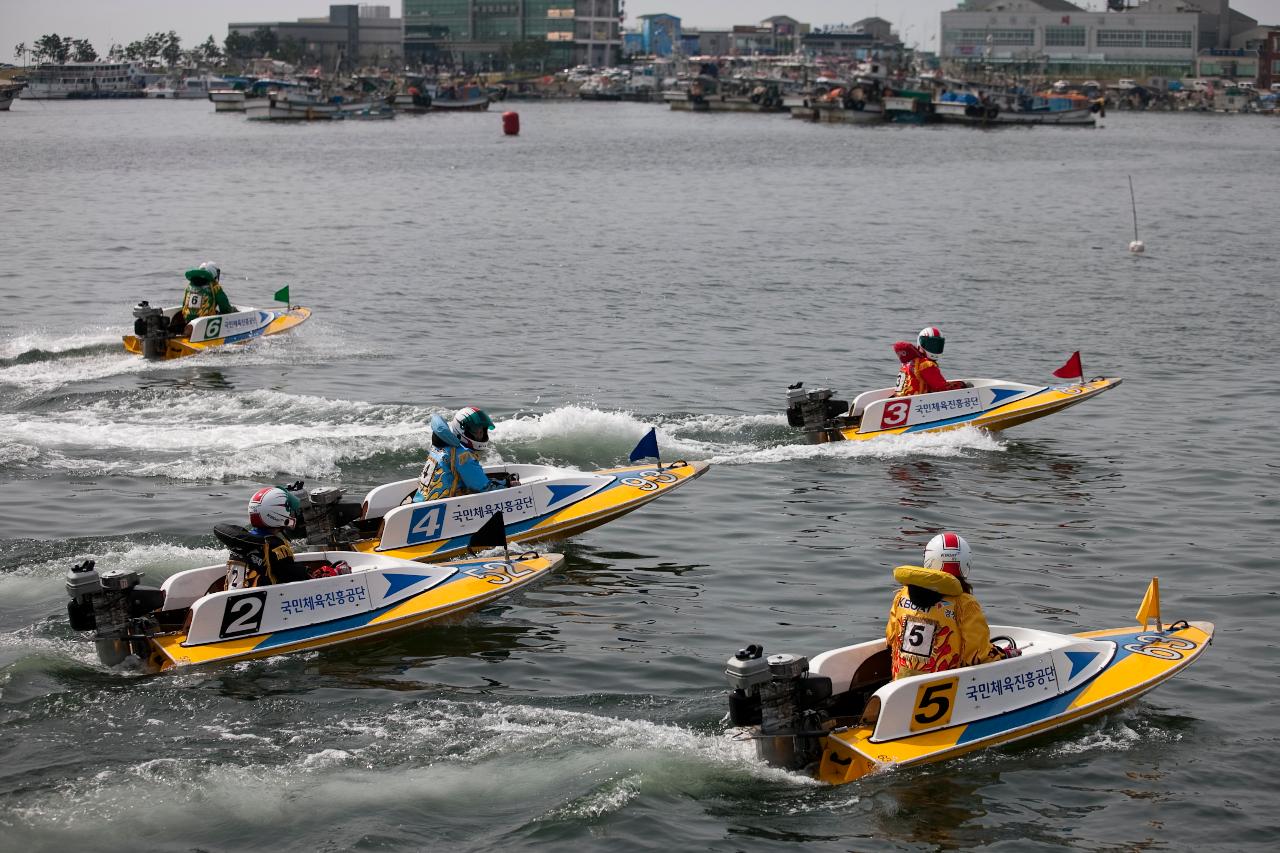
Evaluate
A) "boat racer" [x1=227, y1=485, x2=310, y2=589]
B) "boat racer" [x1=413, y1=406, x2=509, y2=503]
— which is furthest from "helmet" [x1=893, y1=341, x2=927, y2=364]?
"boat racer" [x1=227, y1=485, x2=310, y2=589]

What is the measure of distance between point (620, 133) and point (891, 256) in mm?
79801

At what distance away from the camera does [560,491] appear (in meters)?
18.1

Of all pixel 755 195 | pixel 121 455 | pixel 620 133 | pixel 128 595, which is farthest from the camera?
pixel 620 133

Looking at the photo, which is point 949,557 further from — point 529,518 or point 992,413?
point 992,413

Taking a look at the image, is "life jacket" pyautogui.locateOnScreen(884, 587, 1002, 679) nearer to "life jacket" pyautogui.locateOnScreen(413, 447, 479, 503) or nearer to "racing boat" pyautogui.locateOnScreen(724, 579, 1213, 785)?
"racing boat" pyautogui.locateOnScreen(724, 579, 1213, 785)

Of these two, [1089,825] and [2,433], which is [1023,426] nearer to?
[1089,825]

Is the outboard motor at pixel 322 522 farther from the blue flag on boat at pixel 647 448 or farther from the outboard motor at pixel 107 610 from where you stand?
the blue flag on boat at pixel 647 448

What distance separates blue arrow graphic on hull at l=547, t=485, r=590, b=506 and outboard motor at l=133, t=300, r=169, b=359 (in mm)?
13933

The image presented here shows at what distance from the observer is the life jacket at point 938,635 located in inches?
468

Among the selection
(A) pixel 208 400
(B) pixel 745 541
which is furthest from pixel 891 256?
(B) pixel 745 541

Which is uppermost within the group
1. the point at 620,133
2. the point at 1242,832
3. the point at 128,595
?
the point at 620,133

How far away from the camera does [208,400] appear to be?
25797mm

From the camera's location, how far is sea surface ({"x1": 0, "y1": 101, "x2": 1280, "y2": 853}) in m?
11.5

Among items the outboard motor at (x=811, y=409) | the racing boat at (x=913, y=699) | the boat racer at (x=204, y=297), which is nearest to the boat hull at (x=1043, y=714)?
the racing boat at (x=913, y=699)
